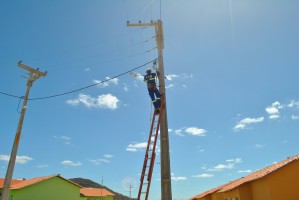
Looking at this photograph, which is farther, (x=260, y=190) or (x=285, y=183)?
(x=260, y=190)

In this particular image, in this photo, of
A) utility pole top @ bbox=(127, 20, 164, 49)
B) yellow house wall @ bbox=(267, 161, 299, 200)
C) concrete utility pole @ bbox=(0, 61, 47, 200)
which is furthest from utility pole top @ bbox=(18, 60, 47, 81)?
yellow house wall @ bbox=(267, 161, 299, 200)

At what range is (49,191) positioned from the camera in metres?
36.8

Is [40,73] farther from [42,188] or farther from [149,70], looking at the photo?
[42,188]

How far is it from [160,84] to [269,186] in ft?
34.1

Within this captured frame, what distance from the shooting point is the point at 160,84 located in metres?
9.62

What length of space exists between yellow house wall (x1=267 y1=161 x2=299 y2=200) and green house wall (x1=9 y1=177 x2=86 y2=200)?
28.1 metres

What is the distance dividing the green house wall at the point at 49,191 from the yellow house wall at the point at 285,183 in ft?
92.2

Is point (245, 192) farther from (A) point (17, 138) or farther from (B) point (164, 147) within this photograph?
(A) point (17, 138)

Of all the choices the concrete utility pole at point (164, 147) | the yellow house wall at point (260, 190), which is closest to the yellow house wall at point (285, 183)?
the yellow house wall at point (260, 190)

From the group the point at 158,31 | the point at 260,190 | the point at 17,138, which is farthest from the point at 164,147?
the point at 260,190

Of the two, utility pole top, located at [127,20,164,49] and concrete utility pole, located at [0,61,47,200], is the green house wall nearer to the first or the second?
concrete utility pole, located at [0,61,47,200]

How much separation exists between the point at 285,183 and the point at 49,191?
29298 mm

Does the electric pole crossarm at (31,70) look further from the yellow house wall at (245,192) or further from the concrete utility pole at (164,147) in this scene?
the yellow house wall at (245,192)

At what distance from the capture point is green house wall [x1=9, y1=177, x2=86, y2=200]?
3394 centimetres
